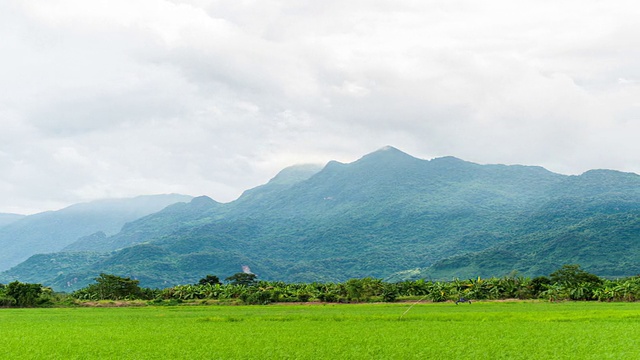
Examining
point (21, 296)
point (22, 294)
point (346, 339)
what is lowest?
point (346, 339)

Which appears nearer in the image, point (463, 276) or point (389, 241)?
point (463, 276)

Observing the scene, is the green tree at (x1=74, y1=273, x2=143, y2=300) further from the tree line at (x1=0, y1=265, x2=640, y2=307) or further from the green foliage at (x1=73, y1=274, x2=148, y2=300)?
the tree line at (x1=0, y1=265, x2=640, y2=307)

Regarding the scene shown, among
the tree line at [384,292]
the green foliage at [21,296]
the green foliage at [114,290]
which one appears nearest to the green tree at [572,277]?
the tree line at [384,292]

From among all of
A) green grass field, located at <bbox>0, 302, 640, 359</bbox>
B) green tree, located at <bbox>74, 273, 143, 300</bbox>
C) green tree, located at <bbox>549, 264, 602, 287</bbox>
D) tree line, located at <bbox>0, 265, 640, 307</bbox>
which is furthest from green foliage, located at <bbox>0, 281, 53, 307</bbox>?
green tree, located at <bbox>549, 264, 602, 287</bbox>

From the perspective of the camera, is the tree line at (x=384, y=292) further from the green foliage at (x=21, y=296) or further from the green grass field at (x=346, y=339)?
the green grass field at (x=346, y=339)

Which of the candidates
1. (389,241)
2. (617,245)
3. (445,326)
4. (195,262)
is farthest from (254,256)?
(445,326)

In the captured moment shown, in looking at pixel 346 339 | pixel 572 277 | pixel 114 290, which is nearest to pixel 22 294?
pixel 114 290

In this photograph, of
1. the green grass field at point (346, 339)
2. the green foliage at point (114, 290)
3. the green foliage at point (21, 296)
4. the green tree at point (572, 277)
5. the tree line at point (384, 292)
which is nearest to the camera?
the green grass field at point (346, 339)

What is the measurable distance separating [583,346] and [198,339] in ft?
39.2

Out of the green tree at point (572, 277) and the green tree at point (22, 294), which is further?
the green tree at point (572, 277)

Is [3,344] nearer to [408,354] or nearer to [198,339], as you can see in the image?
[198,339]

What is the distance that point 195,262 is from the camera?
166625 mm

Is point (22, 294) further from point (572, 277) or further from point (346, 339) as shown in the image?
point (572, 277)

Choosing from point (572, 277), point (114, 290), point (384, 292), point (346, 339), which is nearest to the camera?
point (346, 339)
